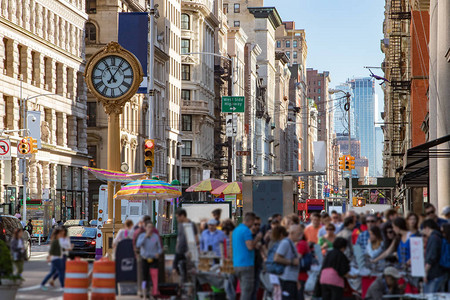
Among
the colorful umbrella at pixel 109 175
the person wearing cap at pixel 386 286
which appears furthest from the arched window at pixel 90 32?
the person wearing cap at pixel 386 286

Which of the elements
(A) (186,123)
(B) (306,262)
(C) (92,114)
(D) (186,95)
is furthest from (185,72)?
(B) (306,262)

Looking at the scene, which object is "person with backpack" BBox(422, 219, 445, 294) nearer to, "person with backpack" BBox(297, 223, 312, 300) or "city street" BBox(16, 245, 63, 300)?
"person with backpack" BBox(297, 223, 312, 300)

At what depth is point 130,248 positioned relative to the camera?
18.2 metres

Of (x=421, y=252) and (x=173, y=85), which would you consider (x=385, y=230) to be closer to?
(x=421, y=252)

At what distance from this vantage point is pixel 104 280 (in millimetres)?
17922

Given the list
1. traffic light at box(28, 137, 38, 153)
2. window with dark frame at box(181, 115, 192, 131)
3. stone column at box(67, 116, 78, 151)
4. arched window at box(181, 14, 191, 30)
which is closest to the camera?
traffic light at box(28, 137, 38, 153)

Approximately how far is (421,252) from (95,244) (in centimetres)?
2423

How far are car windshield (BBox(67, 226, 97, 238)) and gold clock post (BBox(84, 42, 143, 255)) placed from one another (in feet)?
25.0

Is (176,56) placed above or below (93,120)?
above

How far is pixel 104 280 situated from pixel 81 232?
73.7ft

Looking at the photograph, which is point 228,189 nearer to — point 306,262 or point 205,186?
point 205,186

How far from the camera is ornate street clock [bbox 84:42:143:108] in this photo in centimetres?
3223

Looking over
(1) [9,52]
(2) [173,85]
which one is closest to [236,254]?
(1) [9,52]

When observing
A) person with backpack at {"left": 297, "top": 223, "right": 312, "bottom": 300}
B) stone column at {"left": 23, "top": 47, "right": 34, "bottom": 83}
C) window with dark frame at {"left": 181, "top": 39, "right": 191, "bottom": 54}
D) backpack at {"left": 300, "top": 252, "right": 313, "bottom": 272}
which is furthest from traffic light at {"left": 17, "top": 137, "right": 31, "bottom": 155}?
window with dark frame at {"left": 181, "top": 39, "right": 191, "bottom": 54}
